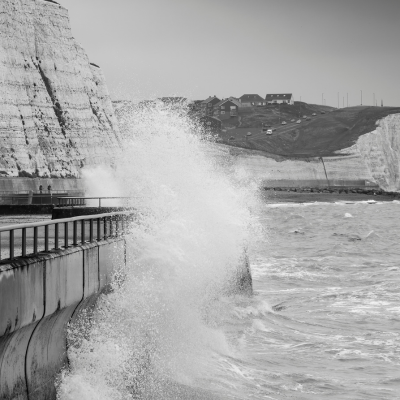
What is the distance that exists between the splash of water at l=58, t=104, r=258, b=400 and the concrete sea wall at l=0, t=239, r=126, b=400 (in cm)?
38

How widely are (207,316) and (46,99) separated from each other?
58604 millimetres

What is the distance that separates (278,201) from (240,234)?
89.4 meters

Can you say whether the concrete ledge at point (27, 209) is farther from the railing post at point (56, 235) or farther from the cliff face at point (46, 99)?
the cliff face at point (46, 99)

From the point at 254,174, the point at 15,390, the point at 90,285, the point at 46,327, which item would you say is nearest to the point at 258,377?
the point at 90,285

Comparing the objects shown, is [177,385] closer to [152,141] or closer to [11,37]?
[152,141]

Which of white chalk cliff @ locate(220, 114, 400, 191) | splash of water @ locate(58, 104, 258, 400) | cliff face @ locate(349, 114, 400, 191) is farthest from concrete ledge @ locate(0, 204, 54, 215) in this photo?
cliff face @ locate(349, 114, 400, 191)

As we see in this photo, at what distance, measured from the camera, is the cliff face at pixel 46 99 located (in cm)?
6675

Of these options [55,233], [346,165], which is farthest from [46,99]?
[346,165]

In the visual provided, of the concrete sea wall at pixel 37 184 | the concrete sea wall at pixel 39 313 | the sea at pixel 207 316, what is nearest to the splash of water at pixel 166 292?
the sea at pixel 207 316

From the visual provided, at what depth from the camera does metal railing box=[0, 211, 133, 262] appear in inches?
352

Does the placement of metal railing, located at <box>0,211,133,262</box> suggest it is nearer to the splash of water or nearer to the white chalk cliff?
the splash of water

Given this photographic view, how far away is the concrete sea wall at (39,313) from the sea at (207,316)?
0.38m

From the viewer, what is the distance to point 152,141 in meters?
24.5

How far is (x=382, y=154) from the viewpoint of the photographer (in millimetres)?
168875
